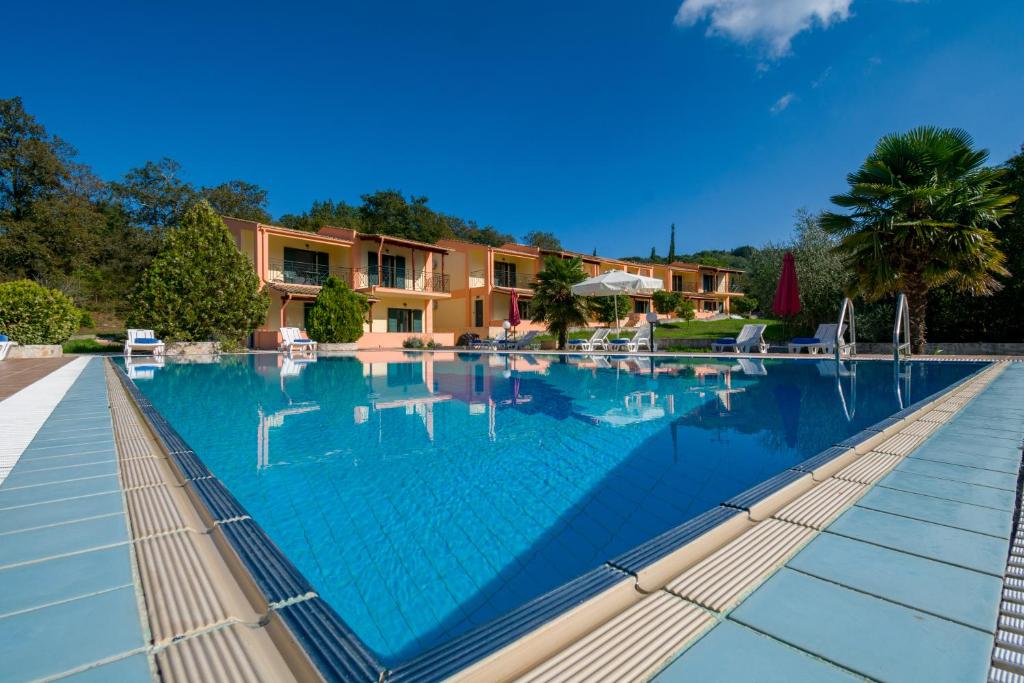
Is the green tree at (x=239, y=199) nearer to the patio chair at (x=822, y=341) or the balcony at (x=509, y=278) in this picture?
the balcony at (x=509, y=278)

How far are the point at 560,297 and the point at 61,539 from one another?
1944 cm

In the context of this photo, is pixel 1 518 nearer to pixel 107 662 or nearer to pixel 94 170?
pixel 107 662

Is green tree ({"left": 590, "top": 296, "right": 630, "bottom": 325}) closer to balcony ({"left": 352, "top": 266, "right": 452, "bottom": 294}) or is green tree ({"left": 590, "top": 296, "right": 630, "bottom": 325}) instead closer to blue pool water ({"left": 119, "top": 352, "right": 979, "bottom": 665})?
balcony ({"left": 352, "top": 266, "right": 452, "bottom": 294})

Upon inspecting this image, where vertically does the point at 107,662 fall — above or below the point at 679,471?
above

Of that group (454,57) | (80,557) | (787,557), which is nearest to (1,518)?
(80,557)

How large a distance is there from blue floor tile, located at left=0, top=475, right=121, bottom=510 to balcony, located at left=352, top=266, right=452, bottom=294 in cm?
2192

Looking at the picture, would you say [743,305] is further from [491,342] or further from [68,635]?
[68,635]

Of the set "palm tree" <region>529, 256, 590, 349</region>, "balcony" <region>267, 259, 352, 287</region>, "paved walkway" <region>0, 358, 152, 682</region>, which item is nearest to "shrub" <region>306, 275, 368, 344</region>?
"balcony" <region>267, 259, 352, 287</region>

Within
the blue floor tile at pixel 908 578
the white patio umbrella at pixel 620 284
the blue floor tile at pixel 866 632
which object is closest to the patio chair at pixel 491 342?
the white patio umbrella at pixel 620 284

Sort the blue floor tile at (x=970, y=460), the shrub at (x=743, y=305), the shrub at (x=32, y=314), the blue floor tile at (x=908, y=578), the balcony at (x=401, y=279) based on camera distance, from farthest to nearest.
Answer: the shrub at (x=743, y=305)
the balcony at (x=401, y=279)
the shrub at (x=32, y=314)
the blue floor tile at (x=970, y=460)
the blue floor tile at (x=908, y=578)

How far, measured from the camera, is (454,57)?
27000 mm

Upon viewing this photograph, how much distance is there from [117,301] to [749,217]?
1481 inches

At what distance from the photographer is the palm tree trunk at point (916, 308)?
12.6m

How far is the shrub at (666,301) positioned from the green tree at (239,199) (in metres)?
30.2
